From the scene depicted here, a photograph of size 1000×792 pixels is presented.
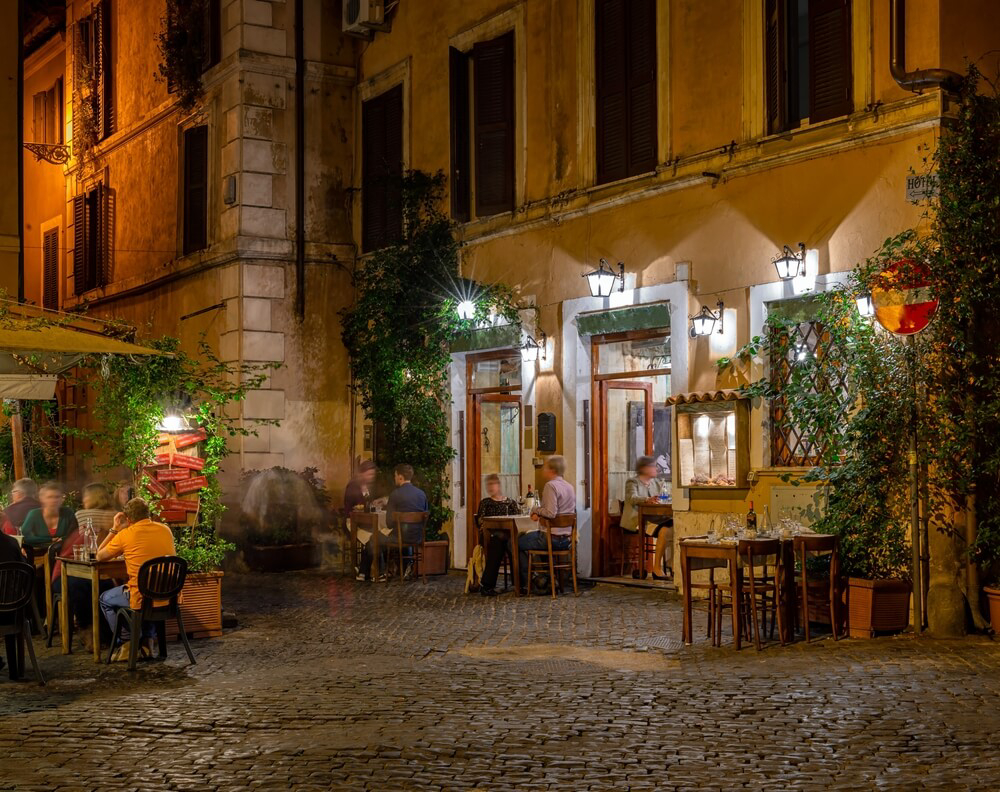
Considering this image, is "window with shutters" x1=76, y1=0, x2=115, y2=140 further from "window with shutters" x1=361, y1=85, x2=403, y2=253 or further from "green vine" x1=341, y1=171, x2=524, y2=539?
A: "green vine" x1=341, y1=171, x2=524, y2=539

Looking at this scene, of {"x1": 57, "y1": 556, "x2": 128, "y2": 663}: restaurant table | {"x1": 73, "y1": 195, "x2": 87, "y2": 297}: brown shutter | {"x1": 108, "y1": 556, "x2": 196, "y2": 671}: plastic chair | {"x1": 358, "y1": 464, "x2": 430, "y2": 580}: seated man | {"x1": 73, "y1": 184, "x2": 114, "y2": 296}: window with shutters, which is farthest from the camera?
{"x1": 73, "y1": 195, "x2": 87, "y2": 297}: brown shutter

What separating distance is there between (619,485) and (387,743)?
8489 mm

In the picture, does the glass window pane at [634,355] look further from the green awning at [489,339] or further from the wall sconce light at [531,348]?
the green awning at [489,339]

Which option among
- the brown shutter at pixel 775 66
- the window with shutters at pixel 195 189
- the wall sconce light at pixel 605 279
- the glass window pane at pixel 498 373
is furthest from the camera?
the window with shutters at pixel 195 189

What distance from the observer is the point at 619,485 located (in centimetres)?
1488

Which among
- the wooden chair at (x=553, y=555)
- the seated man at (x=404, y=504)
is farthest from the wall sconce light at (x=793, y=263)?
the seated man at (x=404, y=504)

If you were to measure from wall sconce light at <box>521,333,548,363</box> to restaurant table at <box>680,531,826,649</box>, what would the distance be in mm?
5047

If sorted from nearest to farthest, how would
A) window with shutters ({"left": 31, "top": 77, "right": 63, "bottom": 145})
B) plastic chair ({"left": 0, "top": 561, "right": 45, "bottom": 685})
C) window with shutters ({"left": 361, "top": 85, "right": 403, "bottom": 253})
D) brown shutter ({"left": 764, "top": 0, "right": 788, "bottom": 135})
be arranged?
plastic chair ({"left": 0, "top": 561, "right": 45, "bottom": 685}) → brown shutter ({"left": 764, "top": 0, "right": 788, "bottom": 135}) → window with shutters ({"left": 361, "top": 85, "right": 403, "bottom": 253}) → window with shutters ({"left": 31, "top": 77, "right": 63, "bottom": 145})

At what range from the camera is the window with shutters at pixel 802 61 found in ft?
38.0

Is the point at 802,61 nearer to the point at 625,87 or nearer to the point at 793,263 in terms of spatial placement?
the point at 793,263

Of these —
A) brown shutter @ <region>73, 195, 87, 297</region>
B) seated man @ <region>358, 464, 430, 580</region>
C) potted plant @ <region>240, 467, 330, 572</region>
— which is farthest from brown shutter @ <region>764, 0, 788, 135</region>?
brown shutter @ <region>73, 195, 87, 297</region>

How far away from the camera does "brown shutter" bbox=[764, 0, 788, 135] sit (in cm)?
1211

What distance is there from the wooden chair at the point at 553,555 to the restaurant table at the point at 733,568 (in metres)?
3.01

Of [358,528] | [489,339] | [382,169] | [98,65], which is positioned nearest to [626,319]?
[489,339]
